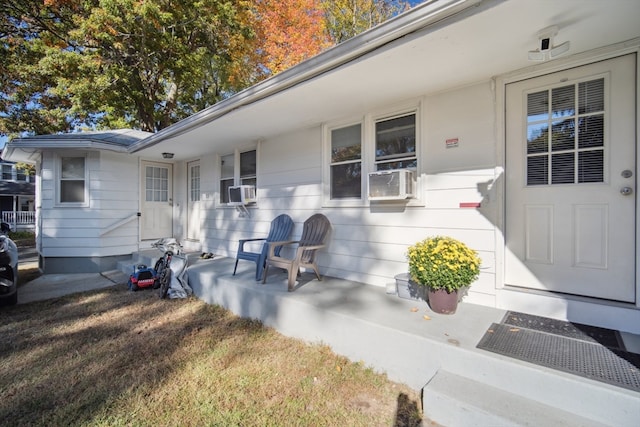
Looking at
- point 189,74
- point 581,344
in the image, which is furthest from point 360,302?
point 189,74

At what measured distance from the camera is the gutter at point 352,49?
197 centimetres

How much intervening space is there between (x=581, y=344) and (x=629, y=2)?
2.13 m

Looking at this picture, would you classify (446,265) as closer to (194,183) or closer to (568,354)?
(568,354)

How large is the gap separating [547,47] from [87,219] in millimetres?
7158

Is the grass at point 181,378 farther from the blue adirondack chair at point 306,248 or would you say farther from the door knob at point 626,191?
the door knob at point 626,191

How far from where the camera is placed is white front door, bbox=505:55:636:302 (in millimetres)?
2393

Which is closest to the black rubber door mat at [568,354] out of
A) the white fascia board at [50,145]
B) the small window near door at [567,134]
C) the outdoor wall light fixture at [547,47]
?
the small window near door at [567,134]

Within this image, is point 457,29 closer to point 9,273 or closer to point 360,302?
point 360,302

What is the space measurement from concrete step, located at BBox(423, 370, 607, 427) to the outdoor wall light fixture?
7.55ft

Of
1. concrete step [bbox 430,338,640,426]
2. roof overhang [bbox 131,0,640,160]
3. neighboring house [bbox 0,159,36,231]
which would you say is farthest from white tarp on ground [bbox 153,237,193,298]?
neighboring house [bbox 0,159,36,231]

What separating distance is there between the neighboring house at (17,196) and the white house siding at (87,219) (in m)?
13.9

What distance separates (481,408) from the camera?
5.78 feet

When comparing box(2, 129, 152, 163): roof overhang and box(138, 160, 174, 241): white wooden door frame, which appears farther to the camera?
box(138, 160, 174, 241): white wooden door frame

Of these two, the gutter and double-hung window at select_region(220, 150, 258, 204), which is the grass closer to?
the gutter
